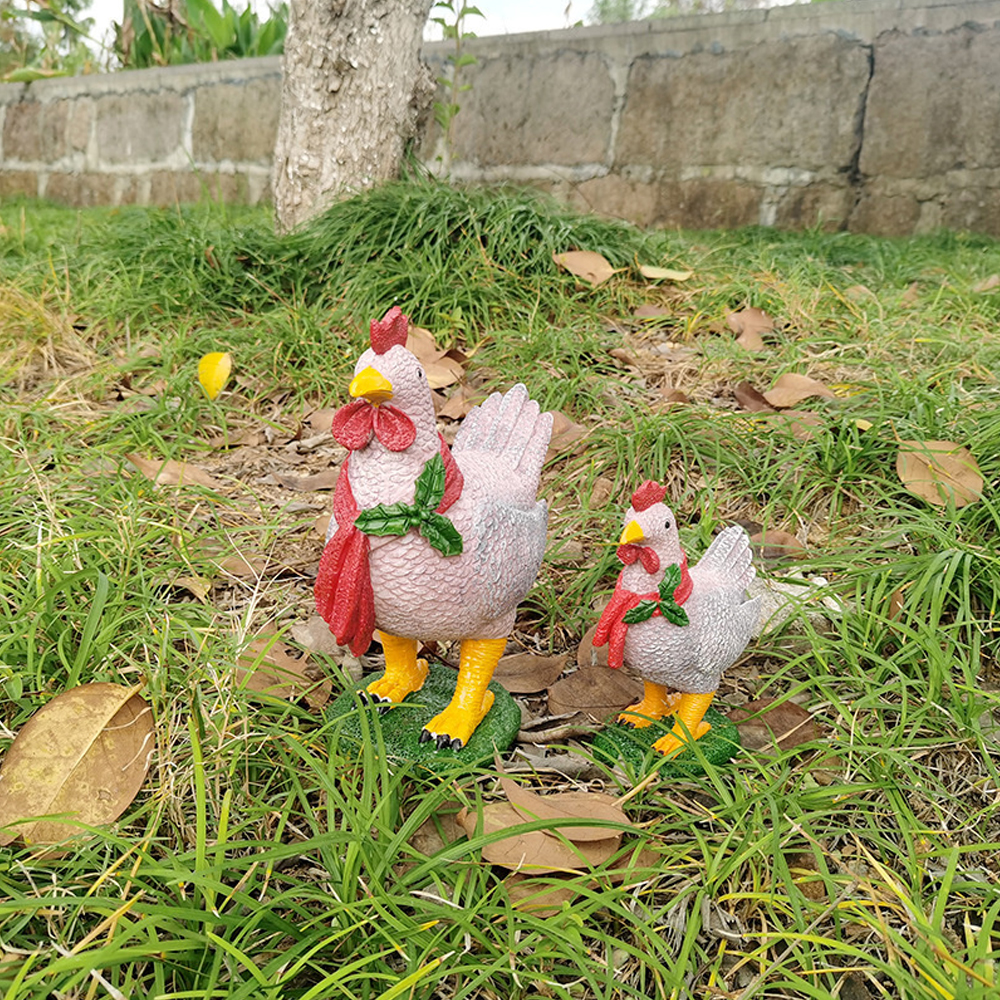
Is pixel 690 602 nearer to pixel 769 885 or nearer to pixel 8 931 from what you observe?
pixel 769 885

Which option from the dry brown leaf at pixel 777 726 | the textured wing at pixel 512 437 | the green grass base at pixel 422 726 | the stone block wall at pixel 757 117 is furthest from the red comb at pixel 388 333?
the stone block wall at pixel 757 117

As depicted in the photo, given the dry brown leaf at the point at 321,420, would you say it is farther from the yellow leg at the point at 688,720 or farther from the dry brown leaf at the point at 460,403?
the yellow leg at the point at 688,720

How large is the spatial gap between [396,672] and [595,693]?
0.41 m

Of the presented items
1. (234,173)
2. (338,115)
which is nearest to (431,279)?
(338,115)

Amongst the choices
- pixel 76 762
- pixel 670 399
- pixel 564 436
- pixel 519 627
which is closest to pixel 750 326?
pixel 670 399

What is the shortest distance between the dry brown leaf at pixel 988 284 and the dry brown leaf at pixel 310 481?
286 centimetres

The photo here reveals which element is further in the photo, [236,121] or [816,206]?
[236,121]

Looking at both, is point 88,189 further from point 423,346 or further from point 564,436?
point 564,436

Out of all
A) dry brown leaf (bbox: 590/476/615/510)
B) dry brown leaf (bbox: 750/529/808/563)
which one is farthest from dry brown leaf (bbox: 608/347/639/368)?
dry brown leaf (bbox: 750/529/808/563)

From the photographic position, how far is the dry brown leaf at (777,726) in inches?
63.6

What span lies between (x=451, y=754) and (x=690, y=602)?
50cm

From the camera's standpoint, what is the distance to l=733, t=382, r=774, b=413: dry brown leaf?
2668mm

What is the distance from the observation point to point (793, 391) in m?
2.63

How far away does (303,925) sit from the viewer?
118 cm
